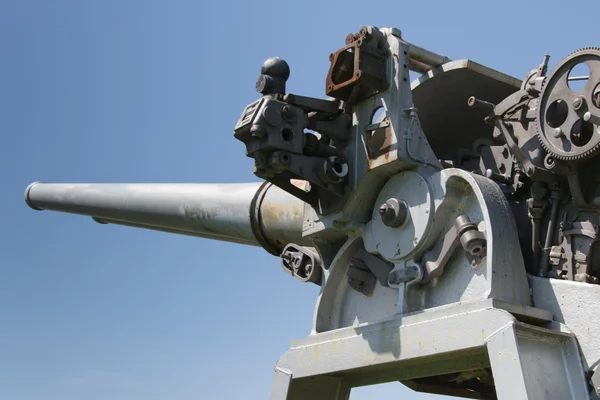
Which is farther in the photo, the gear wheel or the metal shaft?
the metal shaft

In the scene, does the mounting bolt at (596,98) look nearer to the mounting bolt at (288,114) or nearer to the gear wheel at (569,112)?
the gear wheel at (569,112)

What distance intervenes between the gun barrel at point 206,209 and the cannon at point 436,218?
60mm

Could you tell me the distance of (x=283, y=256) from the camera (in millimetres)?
9352

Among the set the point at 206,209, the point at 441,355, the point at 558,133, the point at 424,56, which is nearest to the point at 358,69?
the point at 424,56

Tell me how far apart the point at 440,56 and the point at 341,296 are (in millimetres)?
2161

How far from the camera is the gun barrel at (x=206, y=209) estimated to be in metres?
9.68

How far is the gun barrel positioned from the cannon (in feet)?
0.20

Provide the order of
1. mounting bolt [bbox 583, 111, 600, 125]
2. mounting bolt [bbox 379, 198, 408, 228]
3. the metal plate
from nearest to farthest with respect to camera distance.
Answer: mounting bolt [bbox 583, 111, 600, 125], the metal plate, mounting bolt [bbox 379, 198, 408, 228]

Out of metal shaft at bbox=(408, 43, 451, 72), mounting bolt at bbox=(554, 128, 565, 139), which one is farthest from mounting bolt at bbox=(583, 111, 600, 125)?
metal shaft at bbox=(408, 43, 451, 72)

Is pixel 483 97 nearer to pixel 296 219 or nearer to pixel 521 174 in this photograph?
pixel 521 174

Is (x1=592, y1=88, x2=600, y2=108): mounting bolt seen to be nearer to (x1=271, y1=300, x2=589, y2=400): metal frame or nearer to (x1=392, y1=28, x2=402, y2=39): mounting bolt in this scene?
(x1=271, y1=300, x2=589, y2=400): metal frame

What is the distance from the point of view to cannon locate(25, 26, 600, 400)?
6.94 meters

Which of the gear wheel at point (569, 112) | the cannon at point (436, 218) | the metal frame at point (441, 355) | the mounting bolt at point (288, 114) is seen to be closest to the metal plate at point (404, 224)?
the cannon at point (436, 218)

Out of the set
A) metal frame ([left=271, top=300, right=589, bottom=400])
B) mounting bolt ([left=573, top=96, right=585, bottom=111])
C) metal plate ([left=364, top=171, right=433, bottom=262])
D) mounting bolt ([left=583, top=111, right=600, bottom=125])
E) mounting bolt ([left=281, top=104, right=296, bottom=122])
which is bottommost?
metal frame ([left=271, top=300, right=589, bottom=400])
